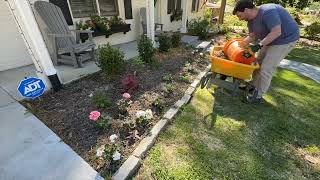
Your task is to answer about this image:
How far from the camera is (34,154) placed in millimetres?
2250

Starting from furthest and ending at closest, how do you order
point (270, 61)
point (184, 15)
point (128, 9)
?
1. point (184, 15)
2. point (128, 9)
3. point (270, 61)

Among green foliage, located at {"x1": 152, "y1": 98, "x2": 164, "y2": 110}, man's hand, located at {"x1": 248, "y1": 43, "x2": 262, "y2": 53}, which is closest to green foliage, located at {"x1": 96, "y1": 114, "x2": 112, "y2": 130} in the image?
green foliage, located at {"x1": 152, "y1": 98, "x2": 164, "y2": 110}

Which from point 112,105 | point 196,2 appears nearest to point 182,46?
point 112,105

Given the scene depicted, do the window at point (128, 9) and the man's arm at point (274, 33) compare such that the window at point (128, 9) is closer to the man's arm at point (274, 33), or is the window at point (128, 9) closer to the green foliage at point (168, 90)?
the green foliage at point (168, 90)

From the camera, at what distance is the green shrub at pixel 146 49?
4.46 m

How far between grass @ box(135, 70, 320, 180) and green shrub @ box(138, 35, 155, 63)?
4.82 ft

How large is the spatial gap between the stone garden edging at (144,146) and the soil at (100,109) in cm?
8

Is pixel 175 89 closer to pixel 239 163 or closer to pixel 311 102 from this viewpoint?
pixel 239 163

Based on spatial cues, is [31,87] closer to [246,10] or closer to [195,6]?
[246,10]

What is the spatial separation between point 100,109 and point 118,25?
388cm

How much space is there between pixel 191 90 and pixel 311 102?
2.13 meters

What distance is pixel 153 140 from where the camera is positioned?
2529mm

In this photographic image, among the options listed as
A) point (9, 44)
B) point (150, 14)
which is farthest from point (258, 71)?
point (9, 44)

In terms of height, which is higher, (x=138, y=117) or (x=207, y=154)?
(x=138, y=117)
